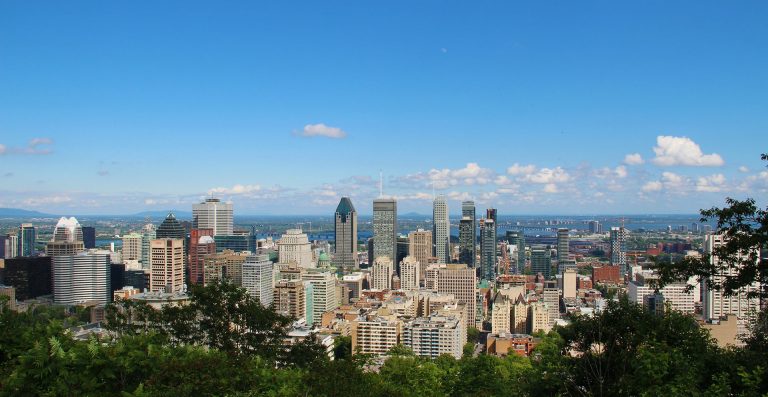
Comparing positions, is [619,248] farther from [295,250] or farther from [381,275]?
[295,250]

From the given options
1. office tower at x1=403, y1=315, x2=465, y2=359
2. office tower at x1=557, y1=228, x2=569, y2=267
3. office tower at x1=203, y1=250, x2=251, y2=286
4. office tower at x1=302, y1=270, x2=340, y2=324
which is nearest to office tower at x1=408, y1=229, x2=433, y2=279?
office tower at x1=557, y1=228, x2=569, y2=267

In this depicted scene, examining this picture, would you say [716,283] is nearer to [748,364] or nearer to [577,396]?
[748,364]

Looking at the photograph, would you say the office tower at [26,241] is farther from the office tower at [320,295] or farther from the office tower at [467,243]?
the office tower at [467,243]

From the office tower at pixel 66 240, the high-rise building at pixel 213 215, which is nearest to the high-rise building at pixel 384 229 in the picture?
the high-rise building at pixel 213 215

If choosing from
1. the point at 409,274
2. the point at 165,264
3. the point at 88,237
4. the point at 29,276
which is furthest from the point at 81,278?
the point at 88,237

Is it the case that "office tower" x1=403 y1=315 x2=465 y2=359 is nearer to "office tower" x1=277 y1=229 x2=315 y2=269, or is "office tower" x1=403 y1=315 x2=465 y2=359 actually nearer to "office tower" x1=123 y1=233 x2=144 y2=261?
"office tower" x1=277 y1=229 x2=315 y2=269

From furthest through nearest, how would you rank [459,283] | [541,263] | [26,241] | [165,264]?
[541,263], [26,241], [459,283], [165,264]
